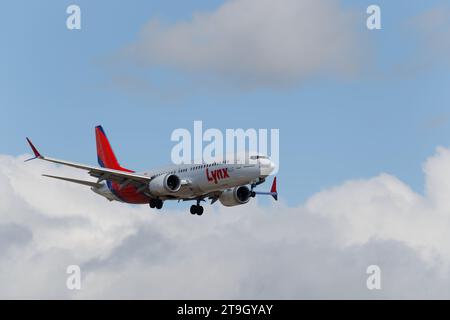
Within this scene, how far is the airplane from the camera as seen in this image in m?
93.8

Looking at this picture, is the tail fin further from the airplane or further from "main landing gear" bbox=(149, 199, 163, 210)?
"main landing gear" bbox=(149, 199, 163, 210)

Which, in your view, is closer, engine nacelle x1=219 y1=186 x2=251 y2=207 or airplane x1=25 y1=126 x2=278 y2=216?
airplane x1=25 y1=126 x2=278 y2=216

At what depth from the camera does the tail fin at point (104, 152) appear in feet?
402

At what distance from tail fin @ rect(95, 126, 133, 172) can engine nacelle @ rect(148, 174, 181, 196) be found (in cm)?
2114

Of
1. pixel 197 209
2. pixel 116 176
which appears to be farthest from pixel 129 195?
pixel 197 209

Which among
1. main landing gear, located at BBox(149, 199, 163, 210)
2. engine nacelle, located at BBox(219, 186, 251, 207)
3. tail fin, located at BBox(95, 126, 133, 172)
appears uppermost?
tail fin, located at BBox(95, 126, 133, 172)

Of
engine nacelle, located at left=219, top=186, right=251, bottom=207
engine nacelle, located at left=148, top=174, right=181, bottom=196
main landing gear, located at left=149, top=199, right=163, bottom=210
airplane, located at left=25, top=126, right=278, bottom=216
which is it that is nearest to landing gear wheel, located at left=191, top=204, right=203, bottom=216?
airplane, located at left=25, top=126, right=278, bottom=216

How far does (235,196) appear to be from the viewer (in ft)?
341
